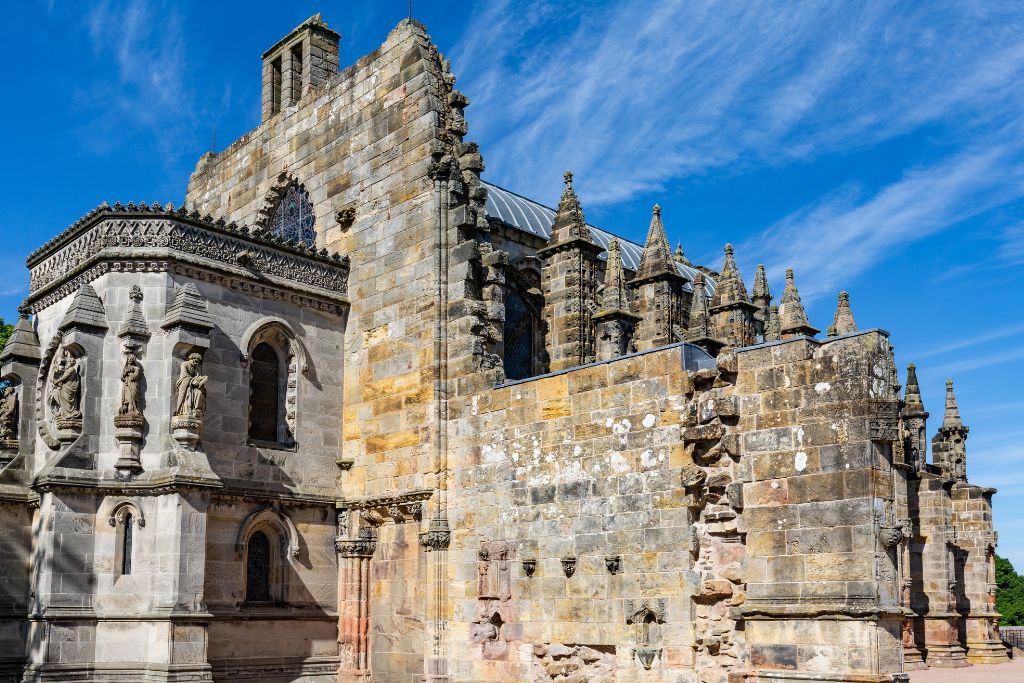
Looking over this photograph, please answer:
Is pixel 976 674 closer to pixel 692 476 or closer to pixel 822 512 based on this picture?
pixel 692 476

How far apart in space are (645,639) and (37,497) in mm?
9743

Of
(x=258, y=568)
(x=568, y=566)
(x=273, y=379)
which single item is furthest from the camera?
(x=273, y=379)

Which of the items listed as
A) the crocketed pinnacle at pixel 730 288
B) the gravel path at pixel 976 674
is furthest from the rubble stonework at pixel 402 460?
the crocketed pinnacle at pixel 730 288

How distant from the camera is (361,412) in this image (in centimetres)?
1769

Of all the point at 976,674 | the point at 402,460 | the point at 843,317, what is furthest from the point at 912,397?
the point at 402,460

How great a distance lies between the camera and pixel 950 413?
99.2 ft

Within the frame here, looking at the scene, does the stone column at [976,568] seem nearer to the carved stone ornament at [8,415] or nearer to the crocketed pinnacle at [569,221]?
the crocketed pinnacle at [569,221]

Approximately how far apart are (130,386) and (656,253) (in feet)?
42.6

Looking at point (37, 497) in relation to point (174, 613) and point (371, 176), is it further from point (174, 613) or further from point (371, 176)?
point (371, 176)

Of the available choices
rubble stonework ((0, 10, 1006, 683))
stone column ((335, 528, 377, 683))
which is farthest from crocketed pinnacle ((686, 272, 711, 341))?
stone column ((335, 528, 377, 683))

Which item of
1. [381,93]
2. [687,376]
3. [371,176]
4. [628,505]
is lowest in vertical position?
[628,505]

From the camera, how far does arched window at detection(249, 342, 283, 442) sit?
16.8m

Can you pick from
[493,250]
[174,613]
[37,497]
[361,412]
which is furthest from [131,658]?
[493,250]

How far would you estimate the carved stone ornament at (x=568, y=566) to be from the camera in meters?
14.1
